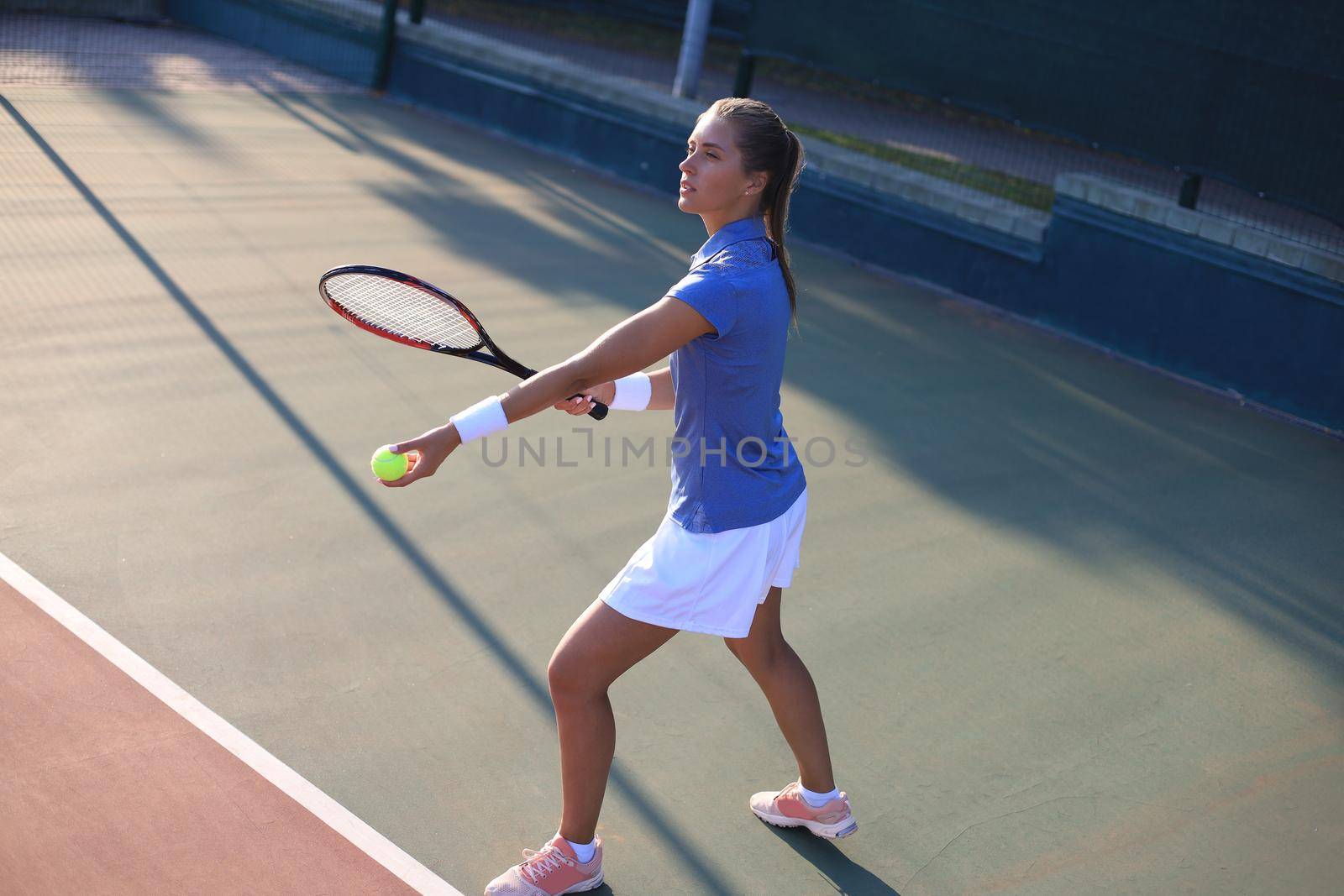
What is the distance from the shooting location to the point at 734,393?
278 centimetres

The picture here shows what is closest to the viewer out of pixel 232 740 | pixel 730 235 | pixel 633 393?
pixel 730 235

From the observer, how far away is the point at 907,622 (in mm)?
4562

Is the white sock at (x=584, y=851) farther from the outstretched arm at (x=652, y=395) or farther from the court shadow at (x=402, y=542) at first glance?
the outstretched arm at (x=652, y=395)

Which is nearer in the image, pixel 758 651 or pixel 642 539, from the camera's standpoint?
pixel 758 651

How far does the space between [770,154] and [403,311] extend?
1.19 meters

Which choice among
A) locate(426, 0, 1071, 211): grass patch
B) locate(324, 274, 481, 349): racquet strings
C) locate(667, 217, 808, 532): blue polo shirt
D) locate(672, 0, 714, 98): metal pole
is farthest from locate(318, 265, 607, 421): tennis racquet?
locate(672, 0, 714, 98): metal pole

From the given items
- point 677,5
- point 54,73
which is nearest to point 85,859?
point 54,73

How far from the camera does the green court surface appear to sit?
351 centimetres

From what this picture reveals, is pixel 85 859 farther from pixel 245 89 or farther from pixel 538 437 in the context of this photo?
pixel 245 89

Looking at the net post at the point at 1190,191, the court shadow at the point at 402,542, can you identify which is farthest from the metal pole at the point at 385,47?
the net post at the point at 1190,191

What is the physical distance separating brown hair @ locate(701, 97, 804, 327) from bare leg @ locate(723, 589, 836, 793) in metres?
0.77

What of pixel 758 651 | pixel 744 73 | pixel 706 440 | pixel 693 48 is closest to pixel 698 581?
pixel 706 440

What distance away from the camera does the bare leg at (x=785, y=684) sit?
3.12 meters

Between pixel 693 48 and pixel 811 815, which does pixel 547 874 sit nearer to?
pixel 811 815
